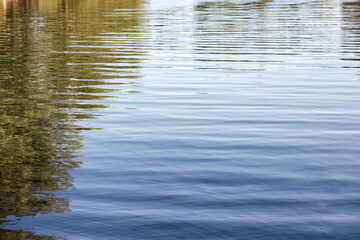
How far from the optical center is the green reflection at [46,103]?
7969 mm

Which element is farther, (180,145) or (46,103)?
(46,103)

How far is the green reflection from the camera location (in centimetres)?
797

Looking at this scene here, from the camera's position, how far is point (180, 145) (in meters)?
10.6

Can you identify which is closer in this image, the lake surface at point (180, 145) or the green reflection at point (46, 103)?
the lake surface at point (180, 145)

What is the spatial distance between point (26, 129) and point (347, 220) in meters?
6.40

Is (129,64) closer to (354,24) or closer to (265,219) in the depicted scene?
(265,219)

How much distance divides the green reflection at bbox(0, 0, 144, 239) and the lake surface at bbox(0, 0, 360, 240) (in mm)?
36

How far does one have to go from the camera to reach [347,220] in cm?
707

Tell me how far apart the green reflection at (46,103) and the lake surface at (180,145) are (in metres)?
0.04

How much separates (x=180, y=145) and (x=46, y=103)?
4577 millimetres

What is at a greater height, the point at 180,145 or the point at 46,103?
the point at 46,103

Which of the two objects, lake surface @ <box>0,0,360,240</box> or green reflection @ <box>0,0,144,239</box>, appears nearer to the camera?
lake surface @ <box>0,0,360,240</box>

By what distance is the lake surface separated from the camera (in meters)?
7.08

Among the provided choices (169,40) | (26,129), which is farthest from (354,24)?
(26,129)
